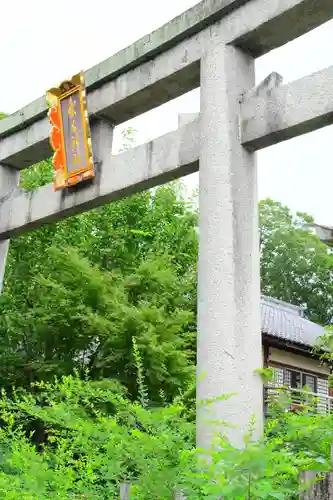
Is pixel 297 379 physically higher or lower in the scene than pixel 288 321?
lower

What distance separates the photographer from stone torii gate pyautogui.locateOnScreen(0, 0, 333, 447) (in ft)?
17.4

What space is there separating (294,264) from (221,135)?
28.2 m

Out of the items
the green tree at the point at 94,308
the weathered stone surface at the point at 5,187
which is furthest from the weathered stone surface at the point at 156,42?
the green tree at the point at 94,308

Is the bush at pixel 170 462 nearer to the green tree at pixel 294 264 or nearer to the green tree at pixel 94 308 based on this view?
the green tree at pixel 94 308

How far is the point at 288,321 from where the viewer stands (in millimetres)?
25250

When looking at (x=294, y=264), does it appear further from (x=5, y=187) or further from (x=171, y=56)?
(x=171, y=56)

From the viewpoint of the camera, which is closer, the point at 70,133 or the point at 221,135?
the point at 221,135

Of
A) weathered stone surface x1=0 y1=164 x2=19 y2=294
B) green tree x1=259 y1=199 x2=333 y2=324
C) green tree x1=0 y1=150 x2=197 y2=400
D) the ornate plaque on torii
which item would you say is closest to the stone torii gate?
the ornate plaque on torii

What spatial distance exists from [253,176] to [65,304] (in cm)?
511

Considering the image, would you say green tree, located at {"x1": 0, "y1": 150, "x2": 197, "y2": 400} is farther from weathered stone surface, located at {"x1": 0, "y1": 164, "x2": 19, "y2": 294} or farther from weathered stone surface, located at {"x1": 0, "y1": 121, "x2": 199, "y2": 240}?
weathered stone surface, located at {"x1": 0, "y1": 121, "x2": 199, "y2": 240}

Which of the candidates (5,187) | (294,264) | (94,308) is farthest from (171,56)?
(294,264)

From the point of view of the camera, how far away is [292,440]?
391 cm

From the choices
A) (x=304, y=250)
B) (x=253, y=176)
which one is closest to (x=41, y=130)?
(x=253, y=176)

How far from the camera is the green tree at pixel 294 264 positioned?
33.0 m
